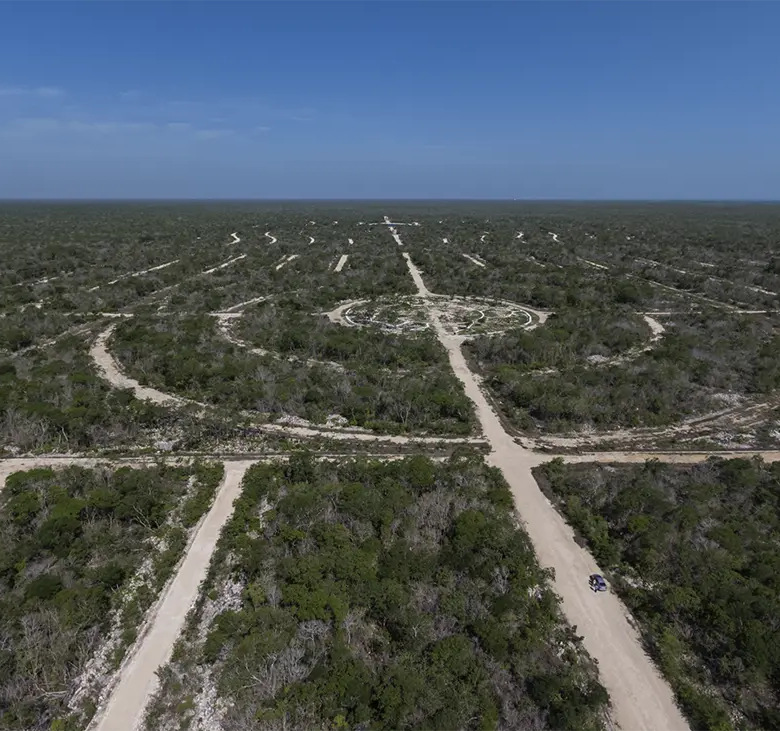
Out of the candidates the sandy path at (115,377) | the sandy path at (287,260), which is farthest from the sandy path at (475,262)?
the sandy path at (115,377)

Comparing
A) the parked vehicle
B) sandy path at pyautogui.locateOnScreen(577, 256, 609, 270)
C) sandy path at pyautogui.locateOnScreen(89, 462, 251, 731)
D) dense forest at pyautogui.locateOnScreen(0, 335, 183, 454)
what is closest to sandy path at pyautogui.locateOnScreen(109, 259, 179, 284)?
dense forest at pyautogui.locateOnScreen(0, 335, 183, 454)

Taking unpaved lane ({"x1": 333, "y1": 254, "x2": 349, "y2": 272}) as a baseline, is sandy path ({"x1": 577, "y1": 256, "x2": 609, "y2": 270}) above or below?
below

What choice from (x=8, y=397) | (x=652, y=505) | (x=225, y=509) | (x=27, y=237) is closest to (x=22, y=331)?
(x=8, y=397)

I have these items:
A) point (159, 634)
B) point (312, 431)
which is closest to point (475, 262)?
point (312, 431)

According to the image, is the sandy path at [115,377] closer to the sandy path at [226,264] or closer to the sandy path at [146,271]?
the sandy path at [146,271]

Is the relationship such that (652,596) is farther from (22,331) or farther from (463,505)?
(22,331)

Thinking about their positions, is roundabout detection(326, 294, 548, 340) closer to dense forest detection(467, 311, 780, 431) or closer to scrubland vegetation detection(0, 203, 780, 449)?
scrubland vegetation detection(0, 203, 780, 449)

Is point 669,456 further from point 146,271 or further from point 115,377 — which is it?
point 146,271
